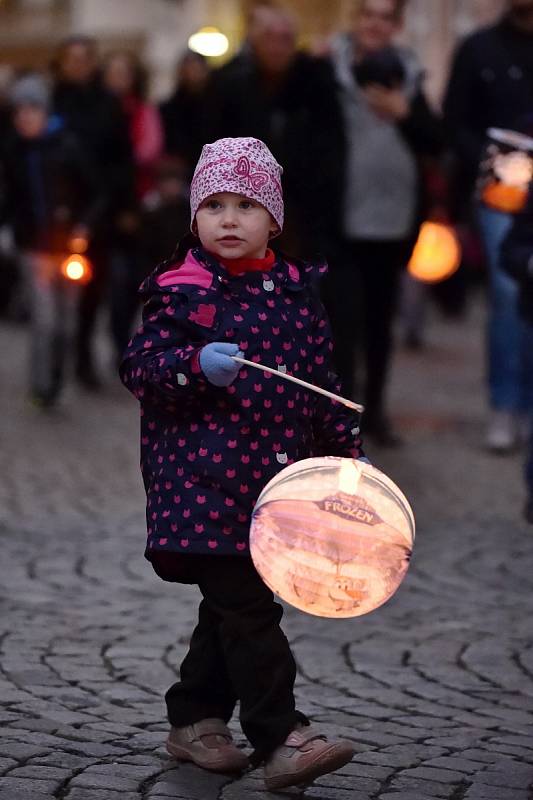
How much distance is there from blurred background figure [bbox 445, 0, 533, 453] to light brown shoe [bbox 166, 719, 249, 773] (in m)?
5.50

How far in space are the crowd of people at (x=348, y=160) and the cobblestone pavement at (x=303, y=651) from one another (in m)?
0.69

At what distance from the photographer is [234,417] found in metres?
4.43

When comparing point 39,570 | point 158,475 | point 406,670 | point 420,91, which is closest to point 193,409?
point 158,475

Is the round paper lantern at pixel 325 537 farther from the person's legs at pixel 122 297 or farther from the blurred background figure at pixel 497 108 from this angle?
the person's legs at pixel 122 297

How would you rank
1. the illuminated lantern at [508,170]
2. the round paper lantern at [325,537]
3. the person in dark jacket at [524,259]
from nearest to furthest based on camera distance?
the round paper lantern at [325,537] → the person in dark jacket at [524,259] → the illuminated lantern at [508,170]

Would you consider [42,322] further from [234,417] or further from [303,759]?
[303,759]

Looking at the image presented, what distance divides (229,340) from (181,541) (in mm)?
448

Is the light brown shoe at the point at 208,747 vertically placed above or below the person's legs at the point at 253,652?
below

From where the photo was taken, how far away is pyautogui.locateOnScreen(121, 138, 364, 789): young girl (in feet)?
14.4

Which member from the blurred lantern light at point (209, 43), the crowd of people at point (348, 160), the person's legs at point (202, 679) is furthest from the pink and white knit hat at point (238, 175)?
the blurred lantern light at point (209, 43)

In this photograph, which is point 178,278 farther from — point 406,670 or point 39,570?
point 39,570

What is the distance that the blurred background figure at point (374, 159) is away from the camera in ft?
31.2

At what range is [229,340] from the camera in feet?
14.5

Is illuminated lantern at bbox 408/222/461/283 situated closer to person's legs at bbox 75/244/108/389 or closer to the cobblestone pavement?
the cobblestone pavement
